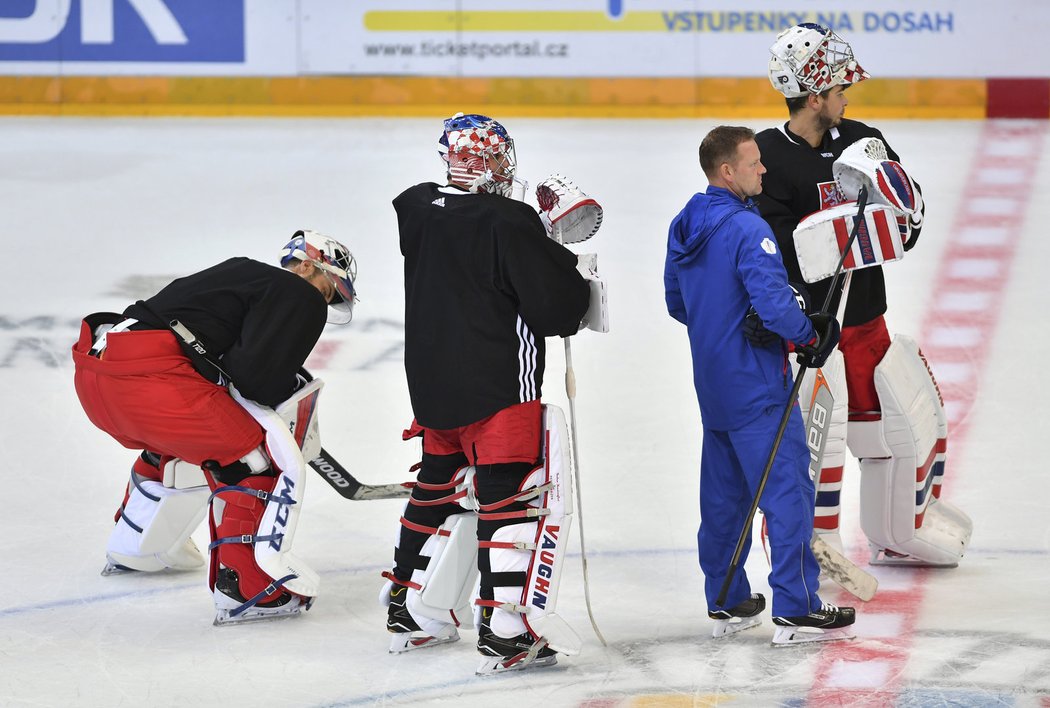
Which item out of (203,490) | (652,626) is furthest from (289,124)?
(652,626)

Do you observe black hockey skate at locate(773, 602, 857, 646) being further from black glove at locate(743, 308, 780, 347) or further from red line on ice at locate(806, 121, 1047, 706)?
black glove at locate(743, 308, 780, 347)

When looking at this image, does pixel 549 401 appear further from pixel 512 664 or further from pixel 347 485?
pixel 512 664

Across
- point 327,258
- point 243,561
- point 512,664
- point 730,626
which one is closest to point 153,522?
point 243,561

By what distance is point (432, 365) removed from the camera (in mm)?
3650

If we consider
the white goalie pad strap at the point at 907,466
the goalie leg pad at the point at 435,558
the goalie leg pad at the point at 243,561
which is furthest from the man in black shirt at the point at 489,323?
the white goalie pad strap at the point at 907,466

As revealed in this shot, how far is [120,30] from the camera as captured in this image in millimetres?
11508

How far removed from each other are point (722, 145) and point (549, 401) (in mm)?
2373

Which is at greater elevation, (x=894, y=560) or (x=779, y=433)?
(x=779, y=433)

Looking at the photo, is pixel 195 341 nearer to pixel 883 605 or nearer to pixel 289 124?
pixel 883 605

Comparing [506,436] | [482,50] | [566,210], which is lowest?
[506,436]

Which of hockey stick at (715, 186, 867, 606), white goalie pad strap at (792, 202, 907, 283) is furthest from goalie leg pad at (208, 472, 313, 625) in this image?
white goalie pad strap at (792, 202, 907, 283)

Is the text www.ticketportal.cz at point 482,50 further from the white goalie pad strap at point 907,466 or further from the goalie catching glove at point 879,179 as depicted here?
the goalie catching glove at point 879,179

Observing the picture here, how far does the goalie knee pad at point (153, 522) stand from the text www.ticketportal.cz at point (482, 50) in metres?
7.49

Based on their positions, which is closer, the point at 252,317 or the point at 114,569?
the point at 252,317
